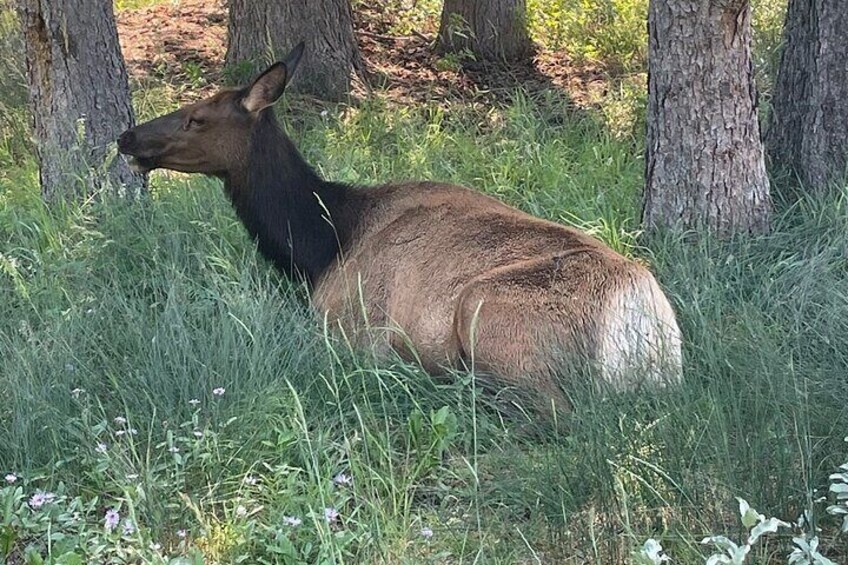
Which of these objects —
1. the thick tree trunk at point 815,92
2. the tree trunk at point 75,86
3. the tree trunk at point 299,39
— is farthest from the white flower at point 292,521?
the tree trunk at point 299,39

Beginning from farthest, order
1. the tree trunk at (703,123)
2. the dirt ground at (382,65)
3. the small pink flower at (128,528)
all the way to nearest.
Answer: the dirt ground at (382,65), the tree trunk at (703,123), the small pink flower at (128,528)

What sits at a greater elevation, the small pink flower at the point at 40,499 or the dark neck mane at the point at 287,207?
the dark neck mane at the point at 287,207

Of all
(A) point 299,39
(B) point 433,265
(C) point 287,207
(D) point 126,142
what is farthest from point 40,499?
(A) point 299,39

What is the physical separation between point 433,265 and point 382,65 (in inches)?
226

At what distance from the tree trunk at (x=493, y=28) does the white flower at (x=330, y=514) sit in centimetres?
798

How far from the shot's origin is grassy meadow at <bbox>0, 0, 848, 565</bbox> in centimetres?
402

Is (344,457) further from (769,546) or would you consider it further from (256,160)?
(256,160)

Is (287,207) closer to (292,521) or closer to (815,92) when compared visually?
(292,521)

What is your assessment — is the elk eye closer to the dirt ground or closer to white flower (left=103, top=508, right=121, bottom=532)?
white flower (left=103, top=508, right=121, bottom=532)

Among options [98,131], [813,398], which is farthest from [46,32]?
[813,398]

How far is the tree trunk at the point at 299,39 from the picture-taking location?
10.5m

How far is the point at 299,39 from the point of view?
10508 mm

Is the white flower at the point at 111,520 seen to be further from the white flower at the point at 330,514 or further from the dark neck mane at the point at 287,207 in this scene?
the dark neck mane at the point at 287,207

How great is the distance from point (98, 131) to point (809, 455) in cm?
520
